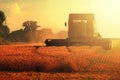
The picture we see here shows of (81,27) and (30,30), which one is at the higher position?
(81,27)

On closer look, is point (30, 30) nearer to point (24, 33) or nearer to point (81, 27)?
point (24, 33)

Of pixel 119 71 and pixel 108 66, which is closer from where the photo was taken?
pixel 119 71

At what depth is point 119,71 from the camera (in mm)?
24516

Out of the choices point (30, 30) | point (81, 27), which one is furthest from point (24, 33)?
point (81, 27)

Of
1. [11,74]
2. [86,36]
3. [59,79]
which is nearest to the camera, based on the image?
[59,79]

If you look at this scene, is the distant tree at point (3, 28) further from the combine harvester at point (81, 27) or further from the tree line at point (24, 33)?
the combine harvester at point (81, 27)

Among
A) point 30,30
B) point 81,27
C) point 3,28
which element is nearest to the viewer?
point 81,27

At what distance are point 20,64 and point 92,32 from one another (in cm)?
741

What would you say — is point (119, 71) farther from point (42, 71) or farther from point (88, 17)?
point (88, 17)

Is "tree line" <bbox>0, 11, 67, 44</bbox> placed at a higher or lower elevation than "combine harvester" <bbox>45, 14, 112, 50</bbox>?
lower

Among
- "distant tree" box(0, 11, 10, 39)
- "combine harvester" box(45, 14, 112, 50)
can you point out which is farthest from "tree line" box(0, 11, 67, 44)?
"combine harvester" box(45, 14, 112, 50)

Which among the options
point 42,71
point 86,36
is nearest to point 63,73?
point 42,71

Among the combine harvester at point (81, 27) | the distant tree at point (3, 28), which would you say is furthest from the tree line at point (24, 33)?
the combine harvester at point (81, 27)

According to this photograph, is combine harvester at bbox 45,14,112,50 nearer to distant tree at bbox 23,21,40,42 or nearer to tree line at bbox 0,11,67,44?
tree line at bbox 0,11,67,44
